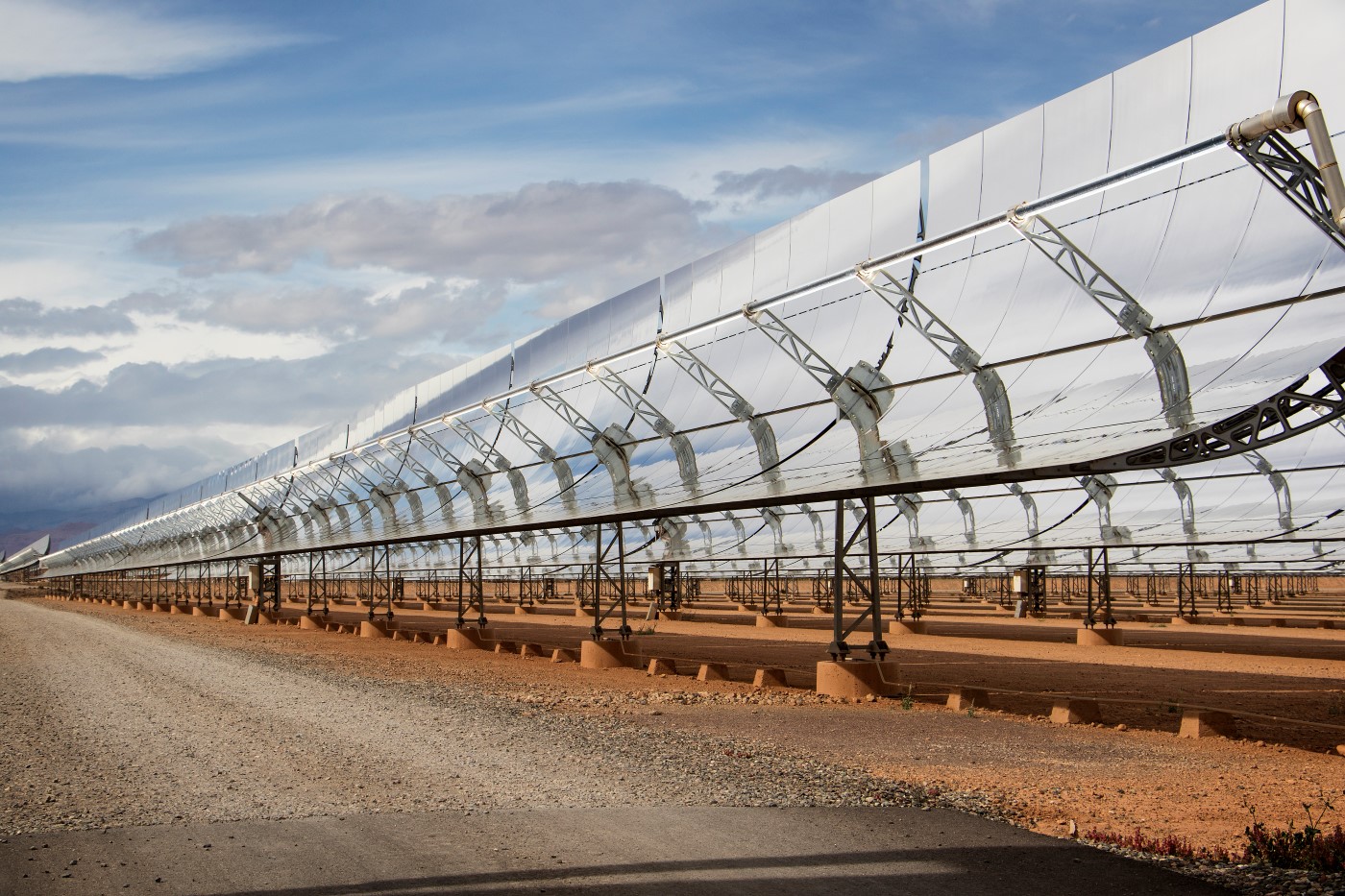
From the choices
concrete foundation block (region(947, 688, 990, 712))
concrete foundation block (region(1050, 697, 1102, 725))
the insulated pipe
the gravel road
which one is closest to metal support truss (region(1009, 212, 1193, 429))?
the insulated pipe

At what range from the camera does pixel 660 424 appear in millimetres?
26141

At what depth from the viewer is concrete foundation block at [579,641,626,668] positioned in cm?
2469

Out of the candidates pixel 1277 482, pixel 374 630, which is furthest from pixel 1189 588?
pixel 374 630

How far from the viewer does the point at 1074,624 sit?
45500 mm

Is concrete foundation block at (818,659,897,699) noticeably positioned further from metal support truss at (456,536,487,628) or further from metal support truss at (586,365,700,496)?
metal support truss at (456,536,487,628)

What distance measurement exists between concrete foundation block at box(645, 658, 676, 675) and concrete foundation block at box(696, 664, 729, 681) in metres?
0.98

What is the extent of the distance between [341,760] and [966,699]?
31.9 ft

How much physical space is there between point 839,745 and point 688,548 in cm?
3357

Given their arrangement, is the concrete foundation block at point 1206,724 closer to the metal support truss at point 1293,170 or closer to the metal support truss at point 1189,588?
the metal support truss at point 1293,170

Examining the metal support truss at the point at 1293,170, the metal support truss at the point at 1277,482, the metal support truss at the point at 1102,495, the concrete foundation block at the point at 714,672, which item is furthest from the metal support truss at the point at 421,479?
the metal support truss at the point at 1293,170

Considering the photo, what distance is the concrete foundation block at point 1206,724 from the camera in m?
14.2

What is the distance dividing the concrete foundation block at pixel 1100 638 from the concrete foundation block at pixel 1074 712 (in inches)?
751

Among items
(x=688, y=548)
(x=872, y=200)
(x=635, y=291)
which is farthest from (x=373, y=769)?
(x=688, y=548)

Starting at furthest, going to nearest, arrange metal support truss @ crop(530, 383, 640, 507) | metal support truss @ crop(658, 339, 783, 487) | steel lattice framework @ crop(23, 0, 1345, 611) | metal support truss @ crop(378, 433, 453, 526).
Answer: metal support truss @ crop(378, 433, 453, 526) → metal support truss @ crop(530, 383, 640, 507) → metal support truss @ crop(658, 339, 783, 487) → steel lattice framework @ crop(23, 0, 1345, 611)
